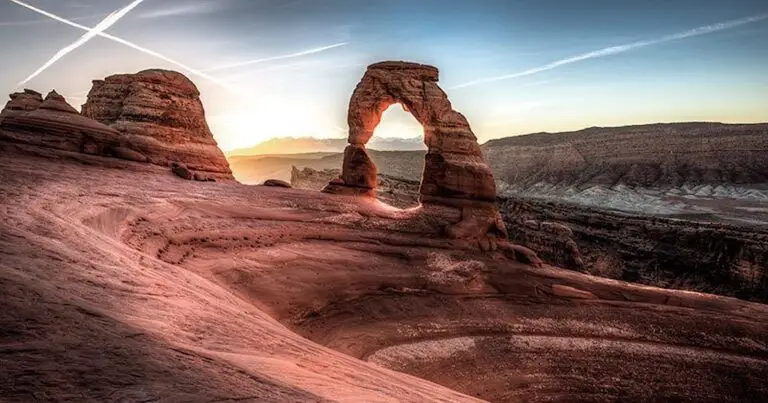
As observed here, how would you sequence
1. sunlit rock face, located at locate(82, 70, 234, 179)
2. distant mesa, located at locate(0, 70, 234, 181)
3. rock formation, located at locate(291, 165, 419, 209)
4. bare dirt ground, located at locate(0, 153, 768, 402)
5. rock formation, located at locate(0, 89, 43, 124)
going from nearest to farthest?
bare dirt ground, located at locate(0, 153, 768, 402), distant mesa, located at locate(0, 70, 234, 181), sunlit rock face, located at locate(82, 70, 234, 179), rock formation, located at locate(0, 89, 43, 124), rock formation, located at locate(291, 165, 419, 209)

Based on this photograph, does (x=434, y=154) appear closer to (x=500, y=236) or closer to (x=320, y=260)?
(x=500, y=236)

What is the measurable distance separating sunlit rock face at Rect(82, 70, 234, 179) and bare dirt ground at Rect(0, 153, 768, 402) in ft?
17.6

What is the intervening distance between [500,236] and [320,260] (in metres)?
8.46

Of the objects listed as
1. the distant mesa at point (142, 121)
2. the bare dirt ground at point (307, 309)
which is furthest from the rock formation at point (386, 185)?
the bare dirt ground at point (307, 309)

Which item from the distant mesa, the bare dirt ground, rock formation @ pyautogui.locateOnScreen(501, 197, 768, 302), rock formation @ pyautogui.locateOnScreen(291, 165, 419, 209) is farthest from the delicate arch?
rock formation @ pyautogui.locateOnScreen(291, 165, 419, 209)

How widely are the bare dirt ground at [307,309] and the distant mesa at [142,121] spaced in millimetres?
2184

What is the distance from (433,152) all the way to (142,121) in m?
15.9

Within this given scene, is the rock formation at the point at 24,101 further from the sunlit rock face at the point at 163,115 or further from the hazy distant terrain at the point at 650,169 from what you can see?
the hazy distant terrain at the point at 650,169

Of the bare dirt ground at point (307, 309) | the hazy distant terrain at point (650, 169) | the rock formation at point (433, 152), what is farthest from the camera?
the hazy distant terrain at point (650, 169)

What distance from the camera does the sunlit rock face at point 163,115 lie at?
75.8 ft

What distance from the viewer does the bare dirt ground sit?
3.57m

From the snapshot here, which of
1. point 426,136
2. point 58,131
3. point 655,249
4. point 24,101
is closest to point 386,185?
point 655,249

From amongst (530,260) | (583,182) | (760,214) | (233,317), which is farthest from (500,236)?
(583,182)

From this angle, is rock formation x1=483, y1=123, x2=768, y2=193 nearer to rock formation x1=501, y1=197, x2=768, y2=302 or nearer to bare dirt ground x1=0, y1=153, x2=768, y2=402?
rock formation x1=501, y1=197, x2=768, y2=302
